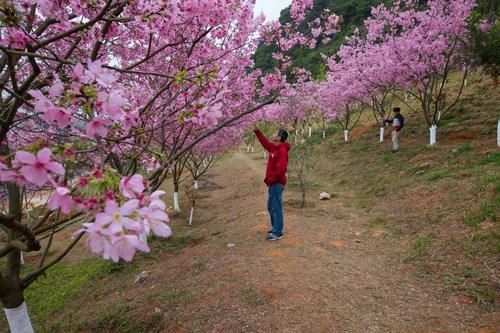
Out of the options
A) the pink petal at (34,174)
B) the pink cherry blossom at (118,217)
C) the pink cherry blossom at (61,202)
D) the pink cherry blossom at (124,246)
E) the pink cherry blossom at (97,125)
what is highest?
the pink cherry blossom at (97,125)

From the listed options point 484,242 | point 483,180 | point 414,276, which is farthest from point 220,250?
point 483,180

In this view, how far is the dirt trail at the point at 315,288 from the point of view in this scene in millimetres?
3980

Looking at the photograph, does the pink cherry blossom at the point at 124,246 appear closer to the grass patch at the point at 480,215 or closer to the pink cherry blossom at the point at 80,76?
the pink cherry blossom at the point at 80,76

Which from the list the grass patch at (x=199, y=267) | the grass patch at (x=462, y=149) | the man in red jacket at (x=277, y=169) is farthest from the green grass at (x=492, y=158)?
the grass patch at (x=199, y=267)

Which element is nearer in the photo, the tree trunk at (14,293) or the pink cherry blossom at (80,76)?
the pink cherry blossom at (80,76)

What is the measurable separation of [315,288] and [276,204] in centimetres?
209

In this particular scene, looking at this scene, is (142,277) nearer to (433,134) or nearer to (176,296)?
(176,296)

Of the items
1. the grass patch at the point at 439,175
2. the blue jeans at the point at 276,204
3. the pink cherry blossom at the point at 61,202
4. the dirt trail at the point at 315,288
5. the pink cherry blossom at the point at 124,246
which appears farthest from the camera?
the grass patch at the point at 439,175

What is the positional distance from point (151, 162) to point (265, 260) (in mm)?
3288

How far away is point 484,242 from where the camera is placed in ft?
17.7

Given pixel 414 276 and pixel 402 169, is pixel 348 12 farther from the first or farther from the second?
pixel 414 276

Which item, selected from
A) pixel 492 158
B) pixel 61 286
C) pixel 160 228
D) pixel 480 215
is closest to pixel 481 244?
pixel 480 215

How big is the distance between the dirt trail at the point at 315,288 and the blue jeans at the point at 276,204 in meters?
0.29

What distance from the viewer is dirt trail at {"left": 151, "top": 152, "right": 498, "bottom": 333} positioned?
3.98m
